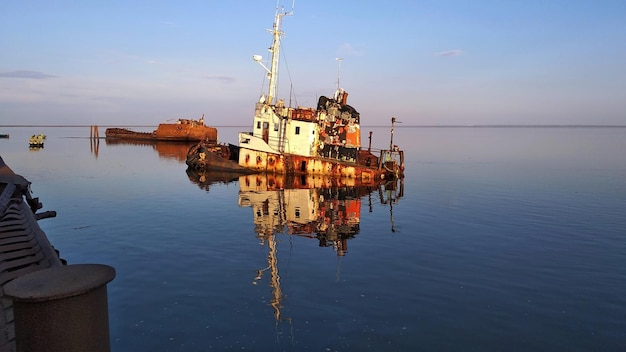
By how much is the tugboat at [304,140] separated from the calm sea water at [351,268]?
29.3 ft

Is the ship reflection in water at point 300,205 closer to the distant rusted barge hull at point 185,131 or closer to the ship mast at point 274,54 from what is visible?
the ship mast at point 274,54

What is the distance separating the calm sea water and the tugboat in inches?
351

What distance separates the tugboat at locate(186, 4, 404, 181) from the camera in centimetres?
3856

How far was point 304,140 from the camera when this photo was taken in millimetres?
38719

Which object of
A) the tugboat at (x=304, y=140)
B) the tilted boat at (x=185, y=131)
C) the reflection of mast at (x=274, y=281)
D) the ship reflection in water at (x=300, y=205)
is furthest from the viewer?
the tilted boat at (x=185, y=131)

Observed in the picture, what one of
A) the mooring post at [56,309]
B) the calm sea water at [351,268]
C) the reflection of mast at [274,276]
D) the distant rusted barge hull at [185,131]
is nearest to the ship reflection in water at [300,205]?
the reflection of mast at [274,276]

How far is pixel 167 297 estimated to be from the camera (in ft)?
37.6

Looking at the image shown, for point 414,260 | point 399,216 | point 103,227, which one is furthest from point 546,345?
point 103,227

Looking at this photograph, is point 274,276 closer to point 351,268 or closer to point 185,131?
point 351,268

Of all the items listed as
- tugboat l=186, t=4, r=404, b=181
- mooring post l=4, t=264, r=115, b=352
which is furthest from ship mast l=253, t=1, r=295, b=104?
mooring post l=4, t=264, r=115, b=352

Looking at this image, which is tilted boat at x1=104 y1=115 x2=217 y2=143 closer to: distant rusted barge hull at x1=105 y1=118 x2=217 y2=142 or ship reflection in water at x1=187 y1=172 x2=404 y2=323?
distant rusted barge hull at x1=105 y1=118 x2=217 y2=142

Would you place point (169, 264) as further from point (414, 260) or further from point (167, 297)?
point (414, 260)

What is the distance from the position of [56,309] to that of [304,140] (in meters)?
34.8

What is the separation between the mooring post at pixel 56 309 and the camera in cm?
421
